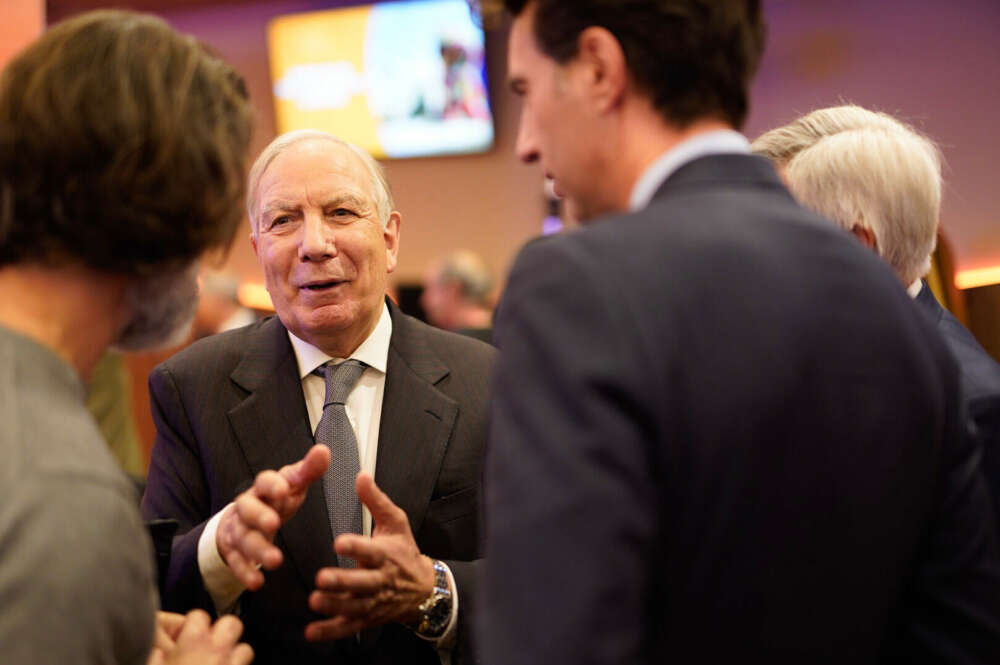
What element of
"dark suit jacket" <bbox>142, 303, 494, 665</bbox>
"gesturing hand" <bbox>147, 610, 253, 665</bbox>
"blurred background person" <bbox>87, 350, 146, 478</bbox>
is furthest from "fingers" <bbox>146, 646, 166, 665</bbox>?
"blurred background person" <bbox>87, 350, 146, 478</bbox>

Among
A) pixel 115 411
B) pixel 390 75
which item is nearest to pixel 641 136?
pixel 115 411

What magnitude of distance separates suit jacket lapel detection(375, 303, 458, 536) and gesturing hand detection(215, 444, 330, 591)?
0.34m

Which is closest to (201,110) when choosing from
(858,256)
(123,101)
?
(123,101)

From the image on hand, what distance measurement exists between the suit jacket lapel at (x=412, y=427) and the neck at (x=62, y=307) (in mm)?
811

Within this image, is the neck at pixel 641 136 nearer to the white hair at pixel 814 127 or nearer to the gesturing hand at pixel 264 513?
the gesturing hand at pixel 264 513

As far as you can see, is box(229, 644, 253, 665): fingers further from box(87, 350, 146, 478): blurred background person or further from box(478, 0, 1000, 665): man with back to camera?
box(87, 350, 146, 478): blurred background person

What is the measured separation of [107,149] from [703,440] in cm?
73

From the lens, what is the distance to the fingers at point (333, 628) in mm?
1647

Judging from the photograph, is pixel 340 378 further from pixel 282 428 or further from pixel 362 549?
pixel 362 549

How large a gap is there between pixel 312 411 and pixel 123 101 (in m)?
1.00

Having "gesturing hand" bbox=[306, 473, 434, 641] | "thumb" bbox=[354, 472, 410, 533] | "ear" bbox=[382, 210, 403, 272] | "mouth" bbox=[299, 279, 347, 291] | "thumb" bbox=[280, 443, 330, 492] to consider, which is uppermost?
"ear" bbox=[382, 210, 403, 272]

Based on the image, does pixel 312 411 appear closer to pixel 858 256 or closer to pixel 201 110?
pixel 201 110

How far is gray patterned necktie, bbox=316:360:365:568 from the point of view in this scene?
1.94 metres

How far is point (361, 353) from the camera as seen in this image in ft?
6.84
